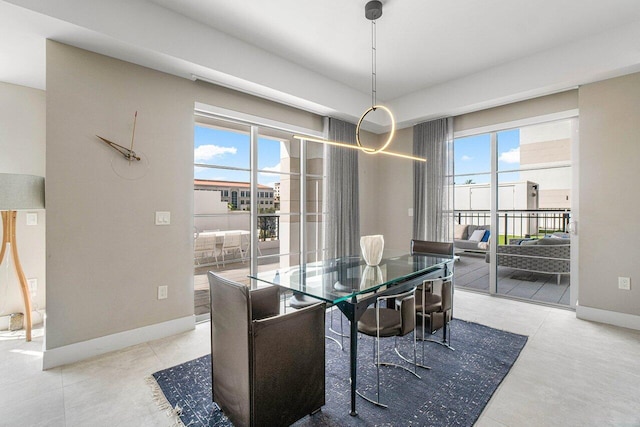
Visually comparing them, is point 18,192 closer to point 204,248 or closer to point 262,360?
point 204,248

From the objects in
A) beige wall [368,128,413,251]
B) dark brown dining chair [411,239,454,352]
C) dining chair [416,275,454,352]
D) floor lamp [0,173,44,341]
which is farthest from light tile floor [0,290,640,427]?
beige wall [368,128,413,251]

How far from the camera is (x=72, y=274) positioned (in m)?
2.44

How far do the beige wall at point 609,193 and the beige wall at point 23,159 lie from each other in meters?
5.97

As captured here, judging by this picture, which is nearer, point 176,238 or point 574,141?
point 176,238

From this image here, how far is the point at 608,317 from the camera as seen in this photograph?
3.17 m

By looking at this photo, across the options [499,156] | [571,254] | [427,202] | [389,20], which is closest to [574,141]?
[499,156]

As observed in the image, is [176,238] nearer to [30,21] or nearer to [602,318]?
[30,21]

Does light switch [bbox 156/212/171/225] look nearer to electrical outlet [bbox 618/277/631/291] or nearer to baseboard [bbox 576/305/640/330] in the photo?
baseboard [bbox 576/305/640/330]

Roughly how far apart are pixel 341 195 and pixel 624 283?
133 inches

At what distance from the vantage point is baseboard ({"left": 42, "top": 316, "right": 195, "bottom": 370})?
7.72 feet

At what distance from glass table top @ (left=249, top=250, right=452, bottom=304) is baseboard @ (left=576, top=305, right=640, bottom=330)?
176cm

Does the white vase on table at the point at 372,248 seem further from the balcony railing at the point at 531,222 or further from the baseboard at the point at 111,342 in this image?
the balcony railing at the point at 531,222

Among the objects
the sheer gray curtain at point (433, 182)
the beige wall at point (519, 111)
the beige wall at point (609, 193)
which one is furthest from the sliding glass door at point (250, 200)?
the beige wall at point (609, 193)

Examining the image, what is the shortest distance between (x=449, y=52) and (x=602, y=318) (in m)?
3.36
